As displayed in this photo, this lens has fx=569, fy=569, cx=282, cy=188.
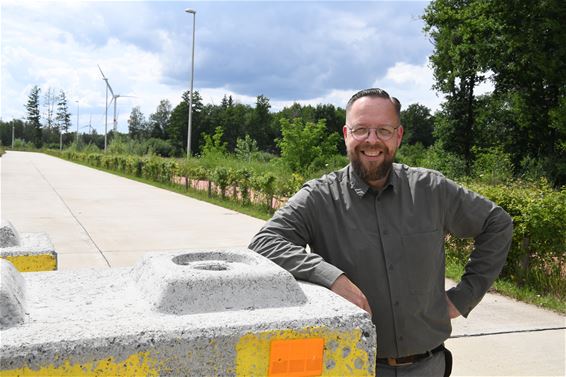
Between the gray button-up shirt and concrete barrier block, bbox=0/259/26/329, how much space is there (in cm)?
83

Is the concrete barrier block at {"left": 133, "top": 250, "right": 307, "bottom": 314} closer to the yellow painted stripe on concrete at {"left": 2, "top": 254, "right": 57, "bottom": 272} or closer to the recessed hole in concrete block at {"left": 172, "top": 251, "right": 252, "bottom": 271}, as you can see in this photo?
the recessed hole in concrete block at {"left": 172, "top": 251, "right": 252, "bottom": 271}

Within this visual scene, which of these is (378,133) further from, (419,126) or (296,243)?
(419,126)

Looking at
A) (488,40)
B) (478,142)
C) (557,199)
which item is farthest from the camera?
(478,142)

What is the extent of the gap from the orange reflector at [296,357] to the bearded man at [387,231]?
49 centimetres

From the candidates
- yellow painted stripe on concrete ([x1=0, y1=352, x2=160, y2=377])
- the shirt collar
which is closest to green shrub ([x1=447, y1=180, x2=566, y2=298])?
the shirt collar

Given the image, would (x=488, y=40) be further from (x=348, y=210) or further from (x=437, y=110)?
(x=348, y=210)

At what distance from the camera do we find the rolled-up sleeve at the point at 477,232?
235 centimetres

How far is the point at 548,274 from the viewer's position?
6.02m

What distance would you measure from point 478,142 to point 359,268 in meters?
28.3

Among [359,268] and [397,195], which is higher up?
[397,195]

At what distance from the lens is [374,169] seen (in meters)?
2.24

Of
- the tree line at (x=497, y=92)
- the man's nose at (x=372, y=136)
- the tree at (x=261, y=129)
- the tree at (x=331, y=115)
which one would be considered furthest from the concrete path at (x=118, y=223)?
the tree at (x=261, y=129)

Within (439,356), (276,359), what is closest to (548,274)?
(439,356)

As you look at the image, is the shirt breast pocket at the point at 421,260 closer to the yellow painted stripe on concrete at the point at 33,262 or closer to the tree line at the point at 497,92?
the yellow painted stripe on concrete at the point at 33,262
